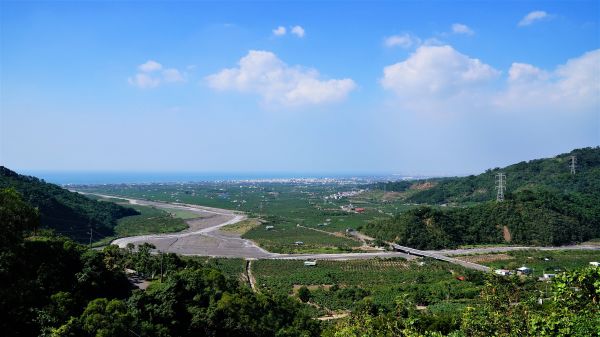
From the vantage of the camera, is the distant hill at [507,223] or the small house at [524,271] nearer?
the small house at [524,271]

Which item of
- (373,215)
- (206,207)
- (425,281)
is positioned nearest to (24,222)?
(425,281)

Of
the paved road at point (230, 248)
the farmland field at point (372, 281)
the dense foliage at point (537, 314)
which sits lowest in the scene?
the paved road at point (230, 248)

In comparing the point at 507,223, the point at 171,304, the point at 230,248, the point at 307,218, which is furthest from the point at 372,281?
the point at 307,218

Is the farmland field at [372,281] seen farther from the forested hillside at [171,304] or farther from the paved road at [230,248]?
the forested hillside at [171,304]

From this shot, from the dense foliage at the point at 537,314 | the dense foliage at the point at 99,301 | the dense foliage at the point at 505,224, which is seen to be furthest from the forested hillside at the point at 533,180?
the dense foliage at the point at 537,314

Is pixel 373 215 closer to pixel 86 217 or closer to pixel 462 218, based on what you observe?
pixel 462 218

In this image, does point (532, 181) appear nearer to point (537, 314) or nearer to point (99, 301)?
point (537, 314)

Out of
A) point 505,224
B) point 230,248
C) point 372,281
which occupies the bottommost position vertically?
point 230,248

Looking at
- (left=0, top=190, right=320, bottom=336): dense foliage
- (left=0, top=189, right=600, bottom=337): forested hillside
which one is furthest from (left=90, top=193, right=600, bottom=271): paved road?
(left=0, top=190, right=320, bottom=336): dense foliage

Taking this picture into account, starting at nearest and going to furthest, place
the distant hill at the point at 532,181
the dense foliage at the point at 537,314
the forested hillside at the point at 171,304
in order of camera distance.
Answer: the dense foliage at the point at 537,314, the forested hillside at the point at 171,304, the distant hill at the point at 532,181

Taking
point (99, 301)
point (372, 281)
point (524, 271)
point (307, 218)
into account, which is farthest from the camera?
point (307, 218)
